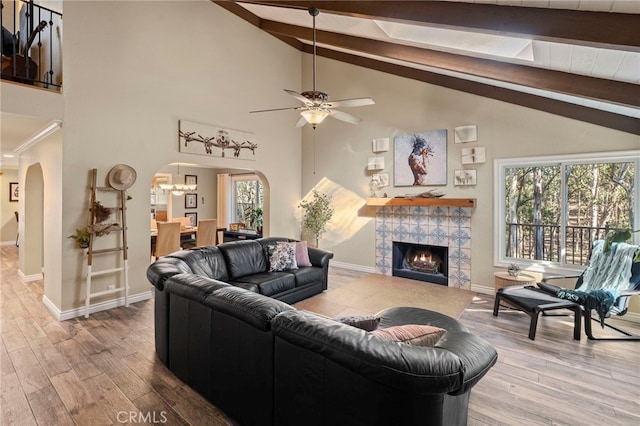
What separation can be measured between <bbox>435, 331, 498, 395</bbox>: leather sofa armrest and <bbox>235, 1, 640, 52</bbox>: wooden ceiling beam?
2.05 meters

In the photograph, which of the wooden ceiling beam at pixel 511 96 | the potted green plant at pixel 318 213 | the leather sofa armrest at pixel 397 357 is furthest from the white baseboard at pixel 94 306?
the wooden ceiling beam at pixel 511 96

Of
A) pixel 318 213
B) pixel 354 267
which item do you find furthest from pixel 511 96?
pixel 354 267

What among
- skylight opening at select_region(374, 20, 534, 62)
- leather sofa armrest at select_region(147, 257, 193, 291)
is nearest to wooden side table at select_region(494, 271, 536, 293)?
skylight opening at select_region(374, 20, 534, 62)

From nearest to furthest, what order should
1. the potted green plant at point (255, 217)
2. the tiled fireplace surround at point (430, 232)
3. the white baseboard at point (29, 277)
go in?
the tiled fireplace surround at point (430, 232) < the white baseboard at point (29, 277) < the potted green plant at point (255, 217)

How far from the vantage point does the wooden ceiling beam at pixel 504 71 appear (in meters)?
2.86

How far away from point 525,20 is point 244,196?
873 centimetres

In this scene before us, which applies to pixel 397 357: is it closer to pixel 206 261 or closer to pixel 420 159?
pixel 206 261

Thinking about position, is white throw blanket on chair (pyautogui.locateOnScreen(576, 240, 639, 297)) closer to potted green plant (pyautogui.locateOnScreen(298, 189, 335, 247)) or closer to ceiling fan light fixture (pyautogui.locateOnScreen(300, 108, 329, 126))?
ceiling fan light fixture (pyautogui.locateOnScreen(300, 108, 329, 126))

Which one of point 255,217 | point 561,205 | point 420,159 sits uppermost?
point 420,159

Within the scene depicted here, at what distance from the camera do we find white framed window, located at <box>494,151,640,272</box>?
4.06 meters

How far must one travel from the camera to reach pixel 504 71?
3566 millimetres

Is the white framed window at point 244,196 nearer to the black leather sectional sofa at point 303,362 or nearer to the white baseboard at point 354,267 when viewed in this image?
the white baseboard at point 354,267

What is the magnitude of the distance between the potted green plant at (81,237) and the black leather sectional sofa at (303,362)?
→ 1.96 metres

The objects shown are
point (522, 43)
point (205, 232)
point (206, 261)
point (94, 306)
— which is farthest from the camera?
point (205, 232)
